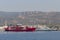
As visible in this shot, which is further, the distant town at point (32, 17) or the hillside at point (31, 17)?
the hillside at point (31, 17)

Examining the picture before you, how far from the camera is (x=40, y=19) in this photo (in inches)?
5822

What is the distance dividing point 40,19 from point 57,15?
19.9 metres

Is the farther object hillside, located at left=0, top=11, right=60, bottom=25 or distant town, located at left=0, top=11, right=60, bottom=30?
hillside, located at left=0, top=11, right=60, bottom=25

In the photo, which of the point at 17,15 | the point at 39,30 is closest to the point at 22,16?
the point at 17,15

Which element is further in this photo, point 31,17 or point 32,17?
point 31,17

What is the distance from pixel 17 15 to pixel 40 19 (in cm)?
1849

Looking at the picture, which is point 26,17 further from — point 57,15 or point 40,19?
point 57,15

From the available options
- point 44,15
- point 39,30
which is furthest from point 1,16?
point 39,30

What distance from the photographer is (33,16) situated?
15150 centimetres

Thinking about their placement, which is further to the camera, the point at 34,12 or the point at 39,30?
the point at 34,12

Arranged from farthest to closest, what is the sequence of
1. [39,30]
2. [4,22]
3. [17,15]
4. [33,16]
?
[17,15]
[33,16]
[4,22]
[39,30]

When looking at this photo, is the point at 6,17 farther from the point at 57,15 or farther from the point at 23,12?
the point at 57,15

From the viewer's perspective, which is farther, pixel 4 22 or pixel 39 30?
pixel 4 22

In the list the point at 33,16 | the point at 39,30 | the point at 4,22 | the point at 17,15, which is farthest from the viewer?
the point at 17,15
